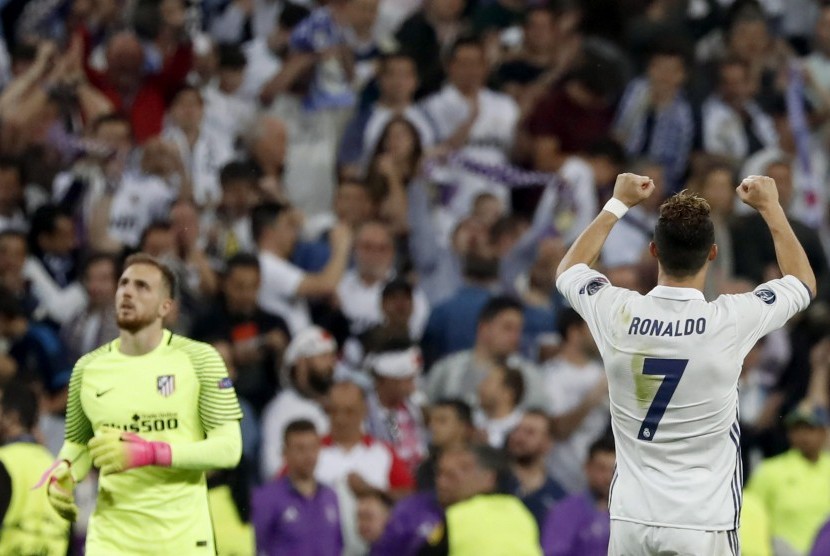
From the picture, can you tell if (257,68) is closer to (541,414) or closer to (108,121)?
(108,121)

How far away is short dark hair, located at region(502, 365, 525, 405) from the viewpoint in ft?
37.7

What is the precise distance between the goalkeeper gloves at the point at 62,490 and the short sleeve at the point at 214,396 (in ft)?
2.05

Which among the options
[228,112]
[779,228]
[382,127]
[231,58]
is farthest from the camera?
[231,58]

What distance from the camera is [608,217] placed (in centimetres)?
614

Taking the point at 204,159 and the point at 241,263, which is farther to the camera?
the point at 204,159

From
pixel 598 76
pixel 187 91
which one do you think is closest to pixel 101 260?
pixel 187 91

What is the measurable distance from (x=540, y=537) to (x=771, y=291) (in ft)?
16.4

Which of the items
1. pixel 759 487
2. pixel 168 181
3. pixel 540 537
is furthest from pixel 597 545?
pixel 168 181

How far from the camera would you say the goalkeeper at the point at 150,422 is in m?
7.03

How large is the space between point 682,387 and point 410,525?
482cm

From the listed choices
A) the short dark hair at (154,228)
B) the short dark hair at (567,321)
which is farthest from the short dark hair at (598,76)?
the short dark hair at (154,228)

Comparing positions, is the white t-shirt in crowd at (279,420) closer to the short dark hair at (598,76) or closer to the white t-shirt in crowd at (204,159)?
the white t-shirt in crowd at (204,159)

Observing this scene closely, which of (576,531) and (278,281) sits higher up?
(278,281)

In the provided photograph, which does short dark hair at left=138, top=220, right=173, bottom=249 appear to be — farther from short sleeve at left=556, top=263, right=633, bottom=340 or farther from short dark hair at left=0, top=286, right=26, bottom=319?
short sleeve at left=556, top=263, right=633, bottom=340
